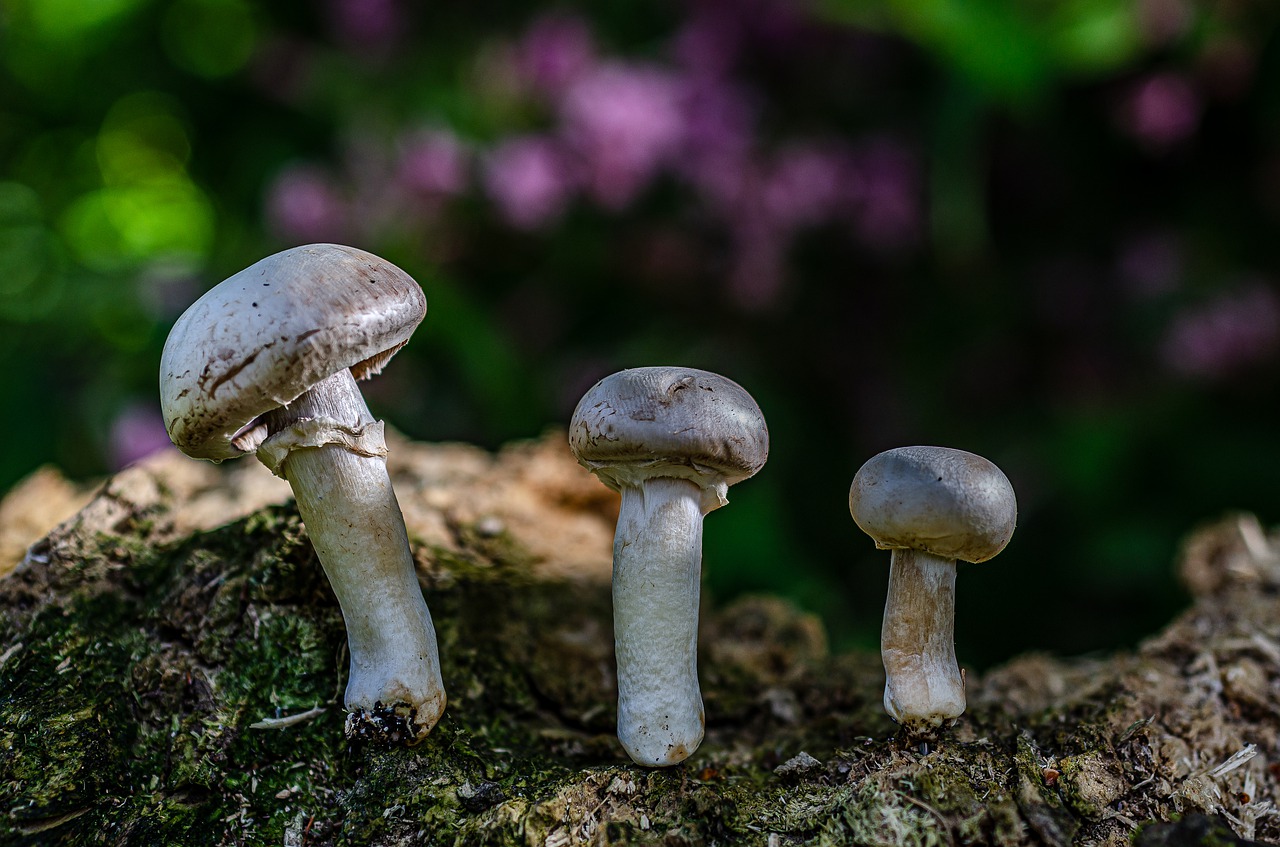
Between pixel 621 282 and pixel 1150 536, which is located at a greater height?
pixel 621 282

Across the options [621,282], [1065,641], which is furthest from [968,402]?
[621,282]

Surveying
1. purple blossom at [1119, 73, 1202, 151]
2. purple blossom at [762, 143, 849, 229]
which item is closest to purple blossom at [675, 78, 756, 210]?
purple blossom at [762, 143, 849, 229]

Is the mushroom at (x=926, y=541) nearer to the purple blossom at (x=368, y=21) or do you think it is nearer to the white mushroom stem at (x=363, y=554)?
the white mushroom stem at (x=363, y=554)

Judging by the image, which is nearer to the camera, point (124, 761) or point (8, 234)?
point (124, 761)

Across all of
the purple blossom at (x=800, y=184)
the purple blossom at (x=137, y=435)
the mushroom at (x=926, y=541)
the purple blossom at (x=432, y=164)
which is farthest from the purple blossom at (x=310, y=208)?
the mushroom at (x=926, y=541)

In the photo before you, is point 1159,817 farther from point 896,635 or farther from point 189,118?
point 189,118

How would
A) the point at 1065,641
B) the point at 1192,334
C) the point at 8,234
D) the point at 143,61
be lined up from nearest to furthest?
the point at 1192,334 → the point at 1065,641 → the point at 143,61 → the point at 8,234

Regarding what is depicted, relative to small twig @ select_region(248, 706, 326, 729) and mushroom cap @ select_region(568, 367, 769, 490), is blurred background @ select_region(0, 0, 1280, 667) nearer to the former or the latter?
mushroom cap @ select_region(568, 367, 769, 490)
